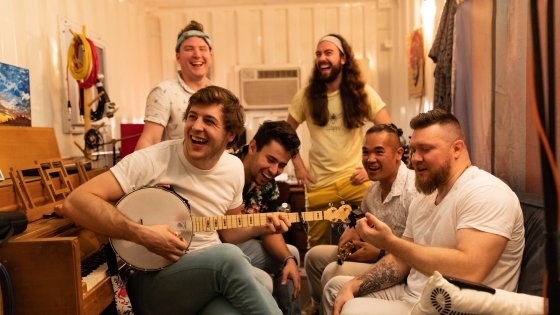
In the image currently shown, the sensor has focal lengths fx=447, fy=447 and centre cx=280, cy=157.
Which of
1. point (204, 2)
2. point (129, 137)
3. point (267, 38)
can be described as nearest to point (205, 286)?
point (129, 137)

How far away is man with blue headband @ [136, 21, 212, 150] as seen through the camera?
7.36ft

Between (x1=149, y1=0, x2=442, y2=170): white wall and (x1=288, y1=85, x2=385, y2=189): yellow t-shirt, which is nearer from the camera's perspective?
(x1=288, y1=85, x2=385, y2=189): yellow t-shirt

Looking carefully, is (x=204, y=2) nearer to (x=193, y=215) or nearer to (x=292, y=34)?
(x=292, y=34)

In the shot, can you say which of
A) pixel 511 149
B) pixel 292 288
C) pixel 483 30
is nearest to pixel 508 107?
pixel 511 149

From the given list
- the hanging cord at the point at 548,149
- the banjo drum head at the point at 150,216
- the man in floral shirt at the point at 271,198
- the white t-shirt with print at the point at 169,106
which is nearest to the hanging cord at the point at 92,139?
the white t-shirt with print at the point at 169,106

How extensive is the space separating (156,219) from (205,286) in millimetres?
323

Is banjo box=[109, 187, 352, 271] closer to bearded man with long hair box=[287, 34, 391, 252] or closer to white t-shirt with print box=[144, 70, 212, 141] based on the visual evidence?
white t-shirt with print box=[144, 70, 212, 141]

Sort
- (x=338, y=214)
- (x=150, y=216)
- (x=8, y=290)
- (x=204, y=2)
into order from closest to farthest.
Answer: (x=8, y=290) → (x=150, y=216) → (x=338, y=214) → (x=204, y=2)

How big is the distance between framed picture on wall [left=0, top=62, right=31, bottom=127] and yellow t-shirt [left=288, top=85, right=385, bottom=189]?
1562 mm

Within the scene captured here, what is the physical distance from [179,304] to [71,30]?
6.67ft

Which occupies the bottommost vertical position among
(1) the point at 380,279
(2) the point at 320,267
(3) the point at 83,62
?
(2) the point at 320,267

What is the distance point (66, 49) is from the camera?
2.84 m

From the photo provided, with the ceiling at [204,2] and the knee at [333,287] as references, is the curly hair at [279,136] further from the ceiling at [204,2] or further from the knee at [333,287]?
the ceiling at [204,2]

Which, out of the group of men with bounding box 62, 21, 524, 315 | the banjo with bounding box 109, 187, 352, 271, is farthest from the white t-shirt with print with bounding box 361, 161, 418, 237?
the banjo with bounding box 109, 187, 352, 271
